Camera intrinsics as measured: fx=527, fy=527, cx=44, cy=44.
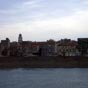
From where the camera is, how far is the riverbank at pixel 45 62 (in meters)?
74.5

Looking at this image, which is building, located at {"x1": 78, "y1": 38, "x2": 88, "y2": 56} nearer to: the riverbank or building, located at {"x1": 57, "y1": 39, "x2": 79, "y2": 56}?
building, located at {"x1": 57, "y1": 39, "x2": 79, "y2": 56}

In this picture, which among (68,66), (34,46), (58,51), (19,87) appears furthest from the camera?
(34,46)

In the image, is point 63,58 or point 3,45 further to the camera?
point 3,45

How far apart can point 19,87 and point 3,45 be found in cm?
6771

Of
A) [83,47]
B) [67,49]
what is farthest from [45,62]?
[67,49]

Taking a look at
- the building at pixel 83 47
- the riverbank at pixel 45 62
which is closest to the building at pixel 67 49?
the building at pixel 83 47

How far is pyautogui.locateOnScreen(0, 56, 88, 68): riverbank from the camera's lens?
74.5m

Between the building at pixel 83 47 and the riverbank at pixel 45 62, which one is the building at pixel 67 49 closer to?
the building at pixel 83 47

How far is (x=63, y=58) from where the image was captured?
75875mm

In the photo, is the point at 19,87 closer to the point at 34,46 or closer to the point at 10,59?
the point at 10,59

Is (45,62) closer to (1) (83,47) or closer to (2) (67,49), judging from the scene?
(1) (83,47)

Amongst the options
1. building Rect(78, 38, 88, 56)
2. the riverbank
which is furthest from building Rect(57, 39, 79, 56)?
the riverbank

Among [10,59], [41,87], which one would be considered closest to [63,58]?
[10,59]

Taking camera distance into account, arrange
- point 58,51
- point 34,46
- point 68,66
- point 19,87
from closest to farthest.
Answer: point 19,87, point 68,66, point 58,51, point 34,46
